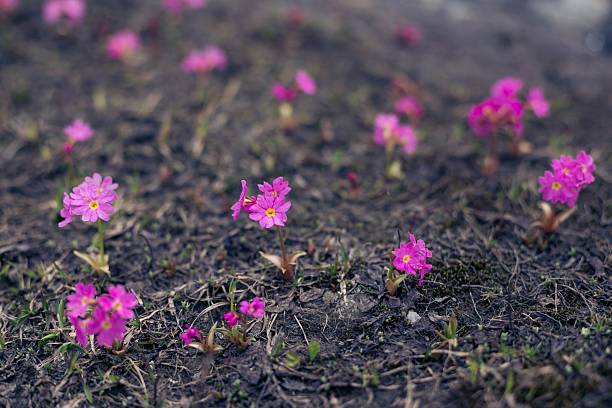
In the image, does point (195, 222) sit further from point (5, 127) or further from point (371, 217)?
point (5, 127)

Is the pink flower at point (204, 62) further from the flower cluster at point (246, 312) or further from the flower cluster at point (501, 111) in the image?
the flower cluster at point (246, 312)

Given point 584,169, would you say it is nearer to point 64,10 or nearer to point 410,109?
point 410,109

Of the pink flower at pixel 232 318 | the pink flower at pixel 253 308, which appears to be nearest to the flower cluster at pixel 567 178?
the pink flower at pixel 253 308

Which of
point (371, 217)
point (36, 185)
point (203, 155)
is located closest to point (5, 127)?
point (36, 185)

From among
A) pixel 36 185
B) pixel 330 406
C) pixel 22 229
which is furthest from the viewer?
pixel 36 185

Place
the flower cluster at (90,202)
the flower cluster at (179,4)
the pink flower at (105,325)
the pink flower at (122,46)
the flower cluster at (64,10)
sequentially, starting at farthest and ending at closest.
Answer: the flower cluster at (179,4) < the flower cluster at (64,10) < the pink flower at (122,46) < the flower cluster at (90,202) < the pink flower at (105,325)

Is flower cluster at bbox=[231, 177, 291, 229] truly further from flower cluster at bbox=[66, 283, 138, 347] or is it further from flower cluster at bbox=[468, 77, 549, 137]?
flower cluster at bbox=[468, 77, 549, 137]
